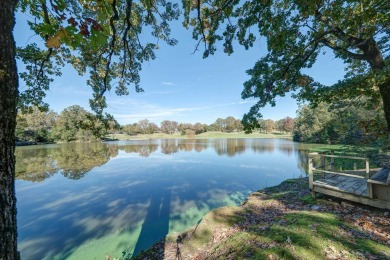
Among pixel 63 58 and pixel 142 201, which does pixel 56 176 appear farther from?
pixel 63 58

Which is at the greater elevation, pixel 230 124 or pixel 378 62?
pixel 230 124

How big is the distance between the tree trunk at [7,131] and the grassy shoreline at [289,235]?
4.04 meters

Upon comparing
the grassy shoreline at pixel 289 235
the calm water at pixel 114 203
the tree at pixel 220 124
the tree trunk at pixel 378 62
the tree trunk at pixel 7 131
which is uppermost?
the tree at pixel 220 124

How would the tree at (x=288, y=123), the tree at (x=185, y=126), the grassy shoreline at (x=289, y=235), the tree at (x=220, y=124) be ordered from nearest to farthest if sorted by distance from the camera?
the grassy shoreline at (x=289, y=235), the tree at (x=288, y=123), the tree at (x=185, y=126), the tree at (x=220, y=124)

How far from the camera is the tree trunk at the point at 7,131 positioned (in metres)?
1.33

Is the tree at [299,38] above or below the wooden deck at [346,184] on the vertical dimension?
above

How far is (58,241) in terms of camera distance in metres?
7.41

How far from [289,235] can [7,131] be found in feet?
17.3

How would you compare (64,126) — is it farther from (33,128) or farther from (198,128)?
(198,128)

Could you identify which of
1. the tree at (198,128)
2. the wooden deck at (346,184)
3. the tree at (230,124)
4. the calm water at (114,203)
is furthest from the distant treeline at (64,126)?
the tree at (230,124)

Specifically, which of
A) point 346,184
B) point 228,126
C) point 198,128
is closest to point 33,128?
point 198,128

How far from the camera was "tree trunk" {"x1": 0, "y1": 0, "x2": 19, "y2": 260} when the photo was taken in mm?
1330

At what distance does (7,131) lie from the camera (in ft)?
4.66

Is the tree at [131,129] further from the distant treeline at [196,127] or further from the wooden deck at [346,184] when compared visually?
the wooden deck at [346,184]
